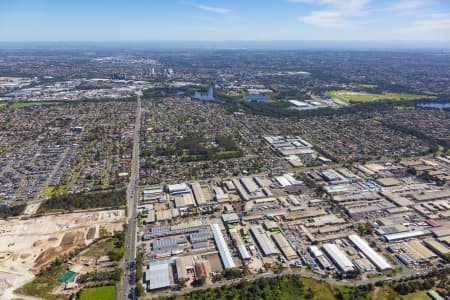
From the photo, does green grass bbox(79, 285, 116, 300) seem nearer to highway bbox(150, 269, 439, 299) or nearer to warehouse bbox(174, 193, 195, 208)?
highway bbox(150, 269, 439, 299)

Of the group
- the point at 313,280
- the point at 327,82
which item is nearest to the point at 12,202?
the point at 313,280

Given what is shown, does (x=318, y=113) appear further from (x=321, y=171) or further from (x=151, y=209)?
(x=151, y=209)

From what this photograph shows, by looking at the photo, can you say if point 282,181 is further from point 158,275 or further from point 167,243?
point 158,275

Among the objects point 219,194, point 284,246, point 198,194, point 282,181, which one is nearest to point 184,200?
point 198,194

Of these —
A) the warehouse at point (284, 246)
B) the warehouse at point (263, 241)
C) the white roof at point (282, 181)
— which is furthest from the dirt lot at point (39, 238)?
the white roof at point (282, 181)

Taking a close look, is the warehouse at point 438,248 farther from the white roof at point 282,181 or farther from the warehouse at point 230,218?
the warehouse at point 230,218

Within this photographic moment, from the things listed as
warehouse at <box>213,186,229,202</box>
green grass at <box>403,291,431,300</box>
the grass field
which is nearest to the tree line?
warehouse at <box>213,186,229,202</box>
